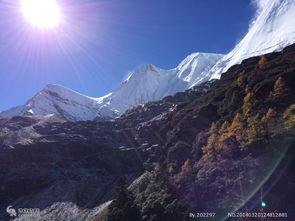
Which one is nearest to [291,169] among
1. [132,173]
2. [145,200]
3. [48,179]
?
[145,200]

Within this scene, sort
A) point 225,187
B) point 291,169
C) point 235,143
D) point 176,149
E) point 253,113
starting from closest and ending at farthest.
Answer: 1. point 291,169
2. point 225,187
3. point 235,143
4. point 253,113
5. point 176,149

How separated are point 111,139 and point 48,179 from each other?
187 feet

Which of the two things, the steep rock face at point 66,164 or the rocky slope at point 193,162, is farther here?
the steep rock face at point 66,164

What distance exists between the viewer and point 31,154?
148 metres

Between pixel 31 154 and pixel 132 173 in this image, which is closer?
pixel 132 173

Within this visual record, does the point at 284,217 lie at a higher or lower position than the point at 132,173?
lower

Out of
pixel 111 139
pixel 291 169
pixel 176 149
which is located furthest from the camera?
pixel 111 139

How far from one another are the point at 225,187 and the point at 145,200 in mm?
17786

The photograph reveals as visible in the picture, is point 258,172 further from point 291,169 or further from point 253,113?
point 253,113

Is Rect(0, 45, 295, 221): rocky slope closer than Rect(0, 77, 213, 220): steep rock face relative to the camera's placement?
Yes

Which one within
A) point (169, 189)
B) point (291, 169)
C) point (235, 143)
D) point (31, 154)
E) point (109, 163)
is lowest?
point (291, 169)

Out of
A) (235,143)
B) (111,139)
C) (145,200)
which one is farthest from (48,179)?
(235,143)

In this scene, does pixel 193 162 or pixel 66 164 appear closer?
pixel 193 162

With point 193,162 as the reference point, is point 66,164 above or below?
above
